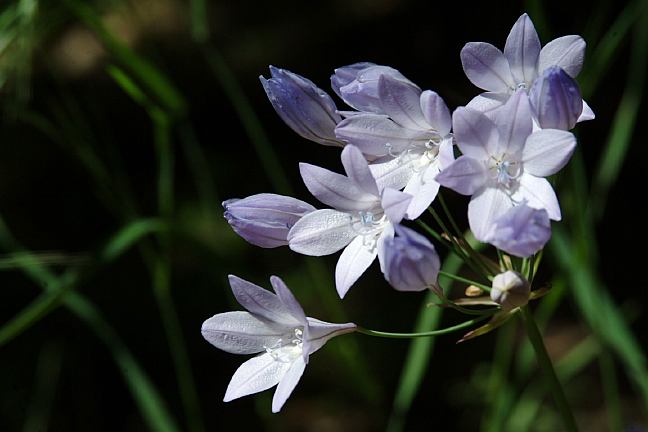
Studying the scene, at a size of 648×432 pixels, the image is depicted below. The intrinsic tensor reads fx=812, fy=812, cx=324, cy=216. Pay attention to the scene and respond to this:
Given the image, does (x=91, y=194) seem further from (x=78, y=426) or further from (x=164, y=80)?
(x=164, y=80)

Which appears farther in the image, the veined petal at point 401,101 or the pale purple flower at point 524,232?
the veined petal at point 401,101

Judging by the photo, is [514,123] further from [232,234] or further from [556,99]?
[232,234]

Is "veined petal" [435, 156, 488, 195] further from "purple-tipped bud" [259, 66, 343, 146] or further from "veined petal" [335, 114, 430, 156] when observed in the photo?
"purple-tipped bud" [259, 66, 343, 146]

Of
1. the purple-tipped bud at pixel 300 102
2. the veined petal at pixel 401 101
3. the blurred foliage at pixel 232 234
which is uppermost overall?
the purple-tipped bud at pixel 300 102

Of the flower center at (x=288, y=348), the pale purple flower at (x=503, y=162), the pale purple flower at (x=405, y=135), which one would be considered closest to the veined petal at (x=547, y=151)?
the pale purple flower at (x=503, y=162)

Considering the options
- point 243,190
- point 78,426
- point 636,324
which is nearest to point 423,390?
point 636,324

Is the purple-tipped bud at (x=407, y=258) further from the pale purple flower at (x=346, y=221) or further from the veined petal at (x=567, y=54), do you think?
the veined petal at (x=567, y=54)

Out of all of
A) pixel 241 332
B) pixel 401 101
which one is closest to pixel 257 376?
pixel 241 332

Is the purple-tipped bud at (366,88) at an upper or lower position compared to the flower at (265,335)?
upper

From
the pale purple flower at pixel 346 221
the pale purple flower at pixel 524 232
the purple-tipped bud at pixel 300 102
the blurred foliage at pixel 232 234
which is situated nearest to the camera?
the pale purple flower at pixel 524 232
